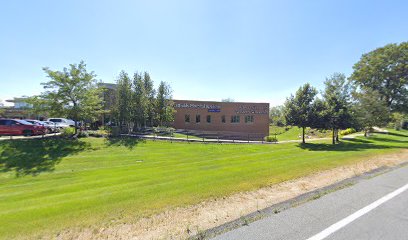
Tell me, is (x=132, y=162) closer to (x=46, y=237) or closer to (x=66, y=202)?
(x=66, y=202)

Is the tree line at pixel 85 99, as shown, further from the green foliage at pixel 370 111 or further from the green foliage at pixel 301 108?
the green foliage at pixel 370 111

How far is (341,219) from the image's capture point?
5258 millimetres

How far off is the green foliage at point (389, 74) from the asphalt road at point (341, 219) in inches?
1521

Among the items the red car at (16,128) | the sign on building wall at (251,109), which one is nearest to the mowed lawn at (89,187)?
the red car at (16,128)

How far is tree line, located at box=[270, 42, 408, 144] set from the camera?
25702 millimetres

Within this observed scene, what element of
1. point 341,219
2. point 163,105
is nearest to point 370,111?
point 163,105

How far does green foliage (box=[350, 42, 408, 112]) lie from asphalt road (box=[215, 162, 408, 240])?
38.6 m

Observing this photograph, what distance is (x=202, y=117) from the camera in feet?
132

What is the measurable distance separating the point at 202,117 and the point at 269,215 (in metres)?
34.6

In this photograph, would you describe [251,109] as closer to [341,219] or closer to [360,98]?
A: [360,98]

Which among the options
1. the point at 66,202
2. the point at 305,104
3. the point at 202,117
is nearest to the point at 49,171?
the point at 66,202

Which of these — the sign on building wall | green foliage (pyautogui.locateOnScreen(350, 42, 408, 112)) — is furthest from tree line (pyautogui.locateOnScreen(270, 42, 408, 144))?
the sign on building wall

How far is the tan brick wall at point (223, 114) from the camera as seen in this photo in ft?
129

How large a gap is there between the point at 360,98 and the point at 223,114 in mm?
20637
